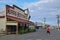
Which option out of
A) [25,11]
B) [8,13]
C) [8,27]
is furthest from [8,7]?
[25,11]

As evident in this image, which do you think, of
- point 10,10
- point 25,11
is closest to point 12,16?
point 10,10

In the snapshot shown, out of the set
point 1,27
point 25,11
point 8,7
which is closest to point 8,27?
point 1,27

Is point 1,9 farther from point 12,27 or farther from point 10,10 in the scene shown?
point 12,27

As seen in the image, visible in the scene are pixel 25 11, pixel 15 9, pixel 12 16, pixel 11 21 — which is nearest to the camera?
pixel 11 21

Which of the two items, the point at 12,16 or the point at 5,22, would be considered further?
the point at 12,16

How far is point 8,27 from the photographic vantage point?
45.1m

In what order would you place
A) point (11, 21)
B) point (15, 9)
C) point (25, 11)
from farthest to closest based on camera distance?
point (25, 11) < point (15, 9) < point (11, 21)

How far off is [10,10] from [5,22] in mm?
3641

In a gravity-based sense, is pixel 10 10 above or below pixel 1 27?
above

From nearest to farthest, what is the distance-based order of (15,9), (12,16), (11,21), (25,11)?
1. (11,21)
2. (12,16)
3. (15,9)
4. (25,11)

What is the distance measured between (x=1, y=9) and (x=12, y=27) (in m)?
5.46

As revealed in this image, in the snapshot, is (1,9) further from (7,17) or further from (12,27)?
(12,27)

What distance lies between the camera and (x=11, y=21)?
141 feet

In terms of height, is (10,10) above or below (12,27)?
above
